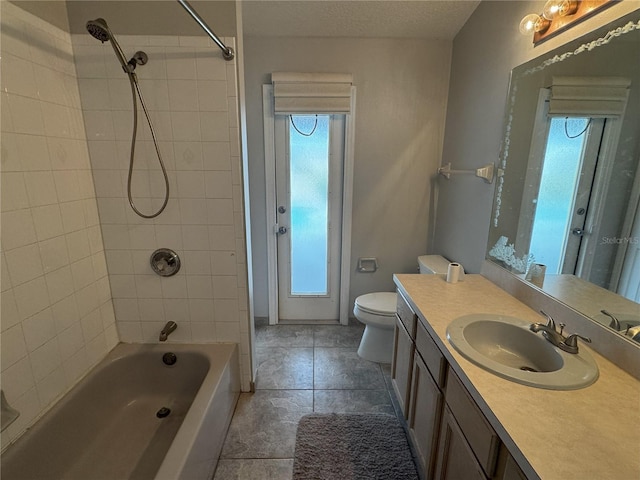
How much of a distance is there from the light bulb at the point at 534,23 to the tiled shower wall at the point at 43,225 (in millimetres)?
2170

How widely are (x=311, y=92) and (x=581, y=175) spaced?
181 centimetres

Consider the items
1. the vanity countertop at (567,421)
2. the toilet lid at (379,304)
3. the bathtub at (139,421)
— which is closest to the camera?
the vanity countertop at (567,421)

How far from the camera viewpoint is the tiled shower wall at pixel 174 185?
1.54 m

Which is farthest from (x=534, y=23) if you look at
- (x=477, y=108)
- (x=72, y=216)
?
(x=72, y=216)

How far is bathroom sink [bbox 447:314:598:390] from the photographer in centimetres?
90

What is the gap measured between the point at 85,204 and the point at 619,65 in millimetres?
2385

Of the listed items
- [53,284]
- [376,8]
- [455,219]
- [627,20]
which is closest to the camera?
[627,20]

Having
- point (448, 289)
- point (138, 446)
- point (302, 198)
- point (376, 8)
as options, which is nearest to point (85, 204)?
point (138, 446)

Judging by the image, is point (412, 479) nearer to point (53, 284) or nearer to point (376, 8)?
point (53, 284)

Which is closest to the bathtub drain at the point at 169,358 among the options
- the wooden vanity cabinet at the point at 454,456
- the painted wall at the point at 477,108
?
the wooden vanity cabinet at the point at 454,456

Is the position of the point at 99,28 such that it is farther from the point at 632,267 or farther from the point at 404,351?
the point at 632,267

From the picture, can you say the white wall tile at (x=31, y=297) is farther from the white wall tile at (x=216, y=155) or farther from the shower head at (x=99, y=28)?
the shower head at (x=99, y=28)

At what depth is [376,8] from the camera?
198cm

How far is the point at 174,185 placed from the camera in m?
1.67
